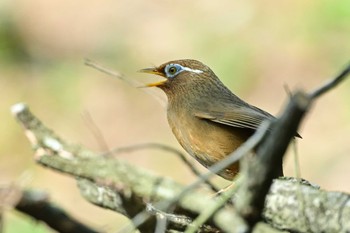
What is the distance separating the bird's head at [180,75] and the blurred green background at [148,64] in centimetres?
284

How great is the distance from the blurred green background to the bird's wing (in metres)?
3.08

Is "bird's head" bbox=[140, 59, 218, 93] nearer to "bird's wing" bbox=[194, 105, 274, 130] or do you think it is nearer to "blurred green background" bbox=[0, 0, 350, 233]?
"bird's wing" bbox=[194, 105, 274, 130]

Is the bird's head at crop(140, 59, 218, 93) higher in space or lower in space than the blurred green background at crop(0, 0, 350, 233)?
higher

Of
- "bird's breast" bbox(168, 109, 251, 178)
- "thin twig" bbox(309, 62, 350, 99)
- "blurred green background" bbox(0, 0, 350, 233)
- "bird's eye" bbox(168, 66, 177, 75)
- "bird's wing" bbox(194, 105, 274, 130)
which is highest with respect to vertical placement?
"thin twig" bbox(309, 62, 350, 99)

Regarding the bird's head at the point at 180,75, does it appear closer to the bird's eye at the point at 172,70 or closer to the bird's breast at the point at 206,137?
the bird's eye at the point at 172,70

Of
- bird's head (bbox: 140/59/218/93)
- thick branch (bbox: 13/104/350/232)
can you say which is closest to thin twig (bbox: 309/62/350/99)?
thick branch (bbox: 13/104/350/232)

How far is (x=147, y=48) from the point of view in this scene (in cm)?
1075

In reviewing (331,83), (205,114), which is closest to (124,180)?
(331,83)

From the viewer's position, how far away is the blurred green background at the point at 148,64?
346 inches

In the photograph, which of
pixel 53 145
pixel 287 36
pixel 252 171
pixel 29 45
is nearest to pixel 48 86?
pixel 29 45

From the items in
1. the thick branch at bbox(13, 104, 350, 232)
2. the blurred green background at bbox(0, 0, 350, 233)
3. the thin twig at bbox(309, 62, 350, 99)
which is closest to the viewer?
the thin twig at bbox(309, 62, 350, 99)

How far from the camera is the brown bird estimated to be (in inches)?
193

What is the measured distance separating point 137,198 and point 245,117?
147 centimetres

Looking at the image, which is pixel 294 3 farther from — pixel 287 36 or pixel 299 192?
pixel 299 192
